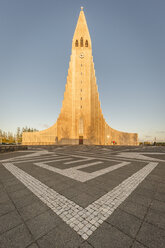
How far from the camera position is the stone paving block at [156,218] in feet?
8.48

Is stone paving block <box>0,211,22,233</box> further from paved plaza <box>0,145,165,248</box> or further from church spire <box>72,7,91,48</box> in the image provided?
church spire <box>72,7,91,48</box>

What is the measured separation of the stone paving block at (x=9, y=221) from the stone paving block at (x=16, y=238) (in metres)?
0.14

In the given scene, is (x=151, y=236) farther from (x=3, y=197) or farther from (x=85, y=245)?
(x=3, y=197)

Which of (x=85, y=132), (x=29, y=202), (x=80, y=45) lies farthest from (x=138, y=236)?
(x=80, y=45)

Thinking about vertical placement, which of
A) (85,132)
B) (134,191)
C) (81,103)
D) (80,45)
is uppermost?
(80,45)

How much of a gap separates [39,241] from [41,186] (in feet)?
8.86

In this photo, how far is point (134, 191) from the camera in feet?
13.6

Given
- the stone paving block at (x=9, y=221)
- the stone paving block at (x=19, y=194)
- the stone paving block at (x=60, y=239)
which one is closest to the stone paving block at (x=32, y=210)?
the stone paving block at (x=9, y=221)

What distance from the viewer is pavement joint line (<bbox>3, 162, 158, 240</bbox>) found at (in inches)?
97.7

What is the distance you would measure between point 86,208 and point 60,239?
3.84 ft

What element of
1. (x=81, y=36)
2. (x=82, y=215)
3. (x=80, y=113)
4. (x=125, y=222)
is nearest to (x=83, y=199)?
(x=82, y=215)

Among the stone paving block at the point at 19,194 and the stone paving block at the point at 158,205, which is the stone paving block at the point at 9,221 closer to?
the stone paving block at the point at 19,194

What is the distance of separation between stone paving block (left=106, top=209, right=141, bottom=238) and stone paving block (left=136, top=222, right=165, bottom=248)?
11 cm

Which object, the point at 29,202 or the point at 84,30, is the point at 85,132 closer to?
the point at 29,202
